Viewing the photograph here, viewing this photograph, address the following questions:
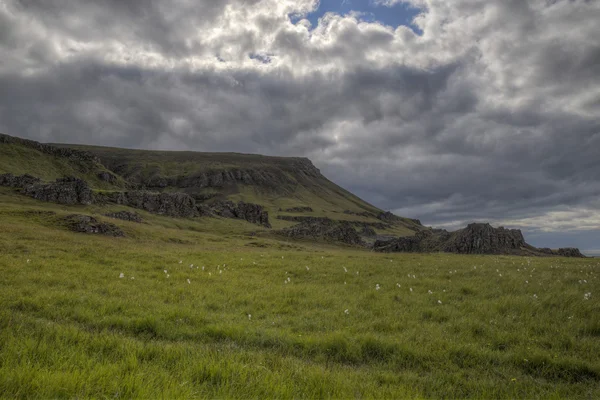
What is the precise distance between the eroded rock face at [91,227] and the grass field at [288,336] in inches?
1048

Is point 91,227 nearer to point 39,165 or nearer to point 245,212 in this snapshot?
point 245,212

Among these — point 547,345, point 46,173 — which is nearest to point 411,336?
point 547,345

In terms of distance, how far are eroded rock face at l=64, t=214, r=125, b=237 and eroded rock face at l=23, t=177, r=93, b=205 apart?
46.2 metres

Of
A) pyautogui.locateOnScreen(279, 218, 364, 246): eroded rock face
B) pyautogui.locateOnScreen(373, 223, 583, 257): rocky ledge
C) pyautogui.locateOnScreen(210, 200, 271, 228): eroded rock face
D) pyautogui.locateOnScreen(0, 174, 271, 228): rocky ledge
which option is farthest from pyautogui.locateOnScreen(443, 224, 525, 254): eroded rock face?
pyautogui.locateOnScreen(210, 200, 271, 228): eroded rock face

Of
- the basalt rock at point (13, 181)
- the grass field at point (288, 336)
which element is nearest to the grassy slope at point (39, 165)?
the basalt rock at point (13, 181)

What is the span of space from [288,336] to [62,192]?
96693 mm

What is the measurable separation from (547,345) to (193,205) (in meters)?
118

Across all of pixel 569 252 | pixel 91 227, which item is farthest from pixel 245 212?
pixel 569 252

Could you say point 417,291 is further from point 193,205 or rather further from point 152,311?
point 193,205

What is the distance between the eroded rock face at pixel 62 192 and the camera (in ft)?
266

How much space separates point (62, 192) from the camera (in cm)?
8219

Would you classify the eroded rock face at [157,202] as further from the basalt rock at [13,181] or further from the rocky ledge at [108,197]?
the basalt rock at [13,181]

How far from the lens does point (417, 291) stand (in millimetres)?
13742

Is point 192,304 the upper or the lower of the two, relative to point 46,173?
lower
